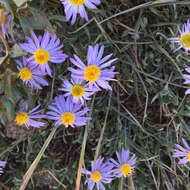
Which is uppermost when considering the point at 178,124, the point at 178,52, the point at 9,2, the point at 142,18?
the point at 142,18

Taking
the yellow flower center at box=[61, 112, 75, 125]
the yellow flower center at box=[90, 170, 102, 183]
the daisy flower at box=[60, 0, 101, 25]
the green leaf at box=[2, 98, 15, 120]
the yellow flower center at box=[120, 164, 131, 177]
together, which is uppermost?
the daisy flower at box=[60, 0, 101, 25]

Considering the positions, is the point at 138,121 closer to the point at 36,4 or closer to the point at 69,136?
the point at 69,136

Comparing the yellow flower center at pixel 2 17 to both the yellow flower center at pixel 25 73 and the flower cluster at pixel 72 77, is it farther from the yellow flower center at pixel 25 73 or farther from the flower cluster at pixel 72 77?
the yellow flower center at pixel 25 73

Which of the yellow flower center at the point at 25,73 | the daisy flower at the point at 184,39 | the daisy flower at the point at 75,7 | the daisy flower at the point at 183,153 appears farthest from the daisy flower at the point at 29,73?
the daisy flower at the point at 183,153

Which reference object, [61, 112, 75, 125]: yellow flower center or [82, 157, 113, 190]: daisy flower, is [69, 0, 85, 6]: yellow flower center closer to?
[61, 112, 75, 125]: yellow flower center

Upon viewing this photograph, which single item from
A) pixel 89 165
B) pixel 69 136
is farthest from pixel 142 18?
pixel 89 165

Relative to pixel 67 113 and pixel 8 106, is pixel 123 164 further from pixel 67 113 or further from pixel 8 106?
pixel 8 106

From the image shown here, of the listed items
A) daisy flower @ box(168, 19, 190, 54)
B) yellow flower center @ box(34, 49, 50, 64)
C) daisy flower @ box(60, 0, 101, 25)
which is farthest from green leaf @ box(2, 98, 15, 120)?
daisy flower @ box(168, 19, 190, 54)
